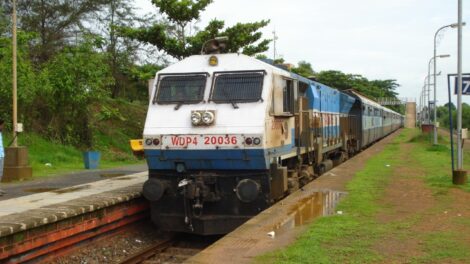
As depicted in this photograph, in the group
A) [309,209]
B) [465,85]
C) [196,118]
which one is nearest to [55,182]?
[196,118]

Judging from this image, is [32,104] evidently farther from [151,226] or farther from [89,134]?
[151,226]

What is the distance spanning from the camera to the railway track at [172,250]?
9320 millimetres

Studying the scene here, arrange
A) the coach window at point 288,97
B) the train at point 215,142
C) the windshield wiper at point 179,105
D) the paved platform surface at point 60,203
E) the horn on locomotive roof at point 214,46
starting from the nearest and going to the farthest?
the paved platform surface at point 60,203
the train at point 215,142
the windshield wiper at point 179,105
the coach window at point 288,97
the horn on locomotive roof at point 214,46

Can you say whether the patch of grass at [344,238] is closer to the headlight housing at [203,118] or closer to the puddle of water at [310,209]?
the puddle of water at [310,209]

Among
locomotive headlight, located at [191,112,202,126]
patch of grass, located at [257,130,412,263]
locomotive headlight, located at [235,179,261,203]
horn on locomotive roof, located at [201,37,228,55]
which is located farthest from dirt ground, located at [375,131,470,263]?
horn on locomotive roof, located at [201,37,228,55]

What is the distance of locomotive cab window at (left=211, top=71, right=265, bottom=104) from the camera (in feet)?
31.8

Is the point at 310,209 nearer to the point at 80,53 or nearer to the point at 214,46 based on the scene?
the point at 214,46

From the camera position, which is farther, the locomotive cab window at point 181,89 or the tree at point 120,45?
the tree at point 120,45

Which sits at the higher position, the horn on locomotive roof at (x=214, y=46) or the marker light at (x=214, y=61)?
the horn on locomotive roof at (x=214, y=46)

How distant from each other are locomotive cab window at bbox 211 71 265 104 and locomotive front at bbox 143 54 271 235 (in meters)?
0.02

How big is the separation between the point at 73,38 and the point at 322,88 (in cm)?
1509

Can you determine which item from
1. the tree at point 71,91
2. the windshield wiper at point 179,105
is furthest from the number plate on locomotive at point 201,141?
the tree at point 71,91

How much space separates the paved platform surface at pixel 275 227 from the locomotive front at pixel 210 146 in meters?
0.75

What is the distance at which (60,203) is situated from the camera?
9734mm
